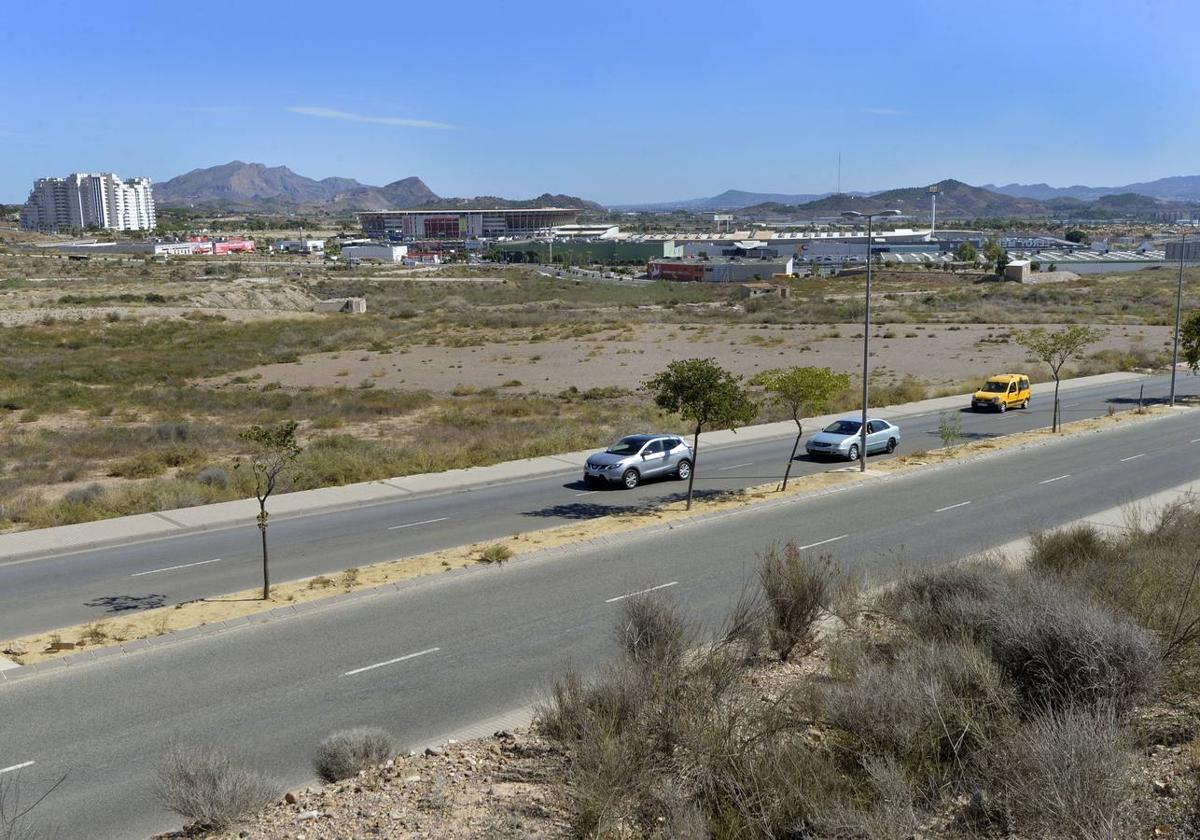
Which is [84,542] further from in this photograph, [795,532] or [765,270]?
[765,270]

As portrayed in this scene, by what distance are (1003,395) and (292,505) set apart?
92.4 feet

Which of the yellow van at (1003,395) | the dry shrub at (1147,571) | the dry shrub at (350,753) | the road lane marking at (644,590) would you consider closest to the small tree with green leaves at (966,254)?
the yellow van at (1003,395)

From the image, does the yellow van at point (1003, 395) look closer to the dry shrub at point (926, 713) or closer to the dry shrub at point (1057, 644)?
the dry shrub at point (1057, 644)

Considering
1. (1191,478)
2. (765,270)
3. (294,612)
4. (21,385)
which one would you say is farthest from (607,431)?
(765,270)

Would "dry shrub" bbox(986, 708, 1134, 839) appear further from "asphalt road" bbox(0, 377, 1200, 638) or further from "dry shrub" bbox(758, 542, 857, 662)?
"asphalt road" bbox(0, 377, 1200, 638)

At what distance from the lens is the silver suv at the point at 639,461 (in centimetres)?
2581

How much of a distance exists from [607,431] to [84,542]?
17520 millimetres

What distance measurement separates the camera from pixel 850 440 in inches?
1197

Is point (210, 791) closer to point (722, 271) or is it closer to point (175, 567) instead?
point (175, 567)

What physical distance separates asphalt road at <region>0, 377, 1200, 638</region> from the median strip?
60 cm

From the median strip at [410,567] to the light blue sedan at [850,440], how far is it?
135 centimetres

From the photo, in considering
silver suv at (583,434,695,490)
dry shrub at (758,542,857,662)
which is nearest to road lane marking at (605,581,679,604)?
dry shrub at (758,542,857,662)

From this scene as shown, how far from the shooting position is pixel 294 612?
15.3m

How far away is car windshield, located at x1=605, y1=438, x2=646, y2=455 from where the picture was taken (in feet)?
86.3
